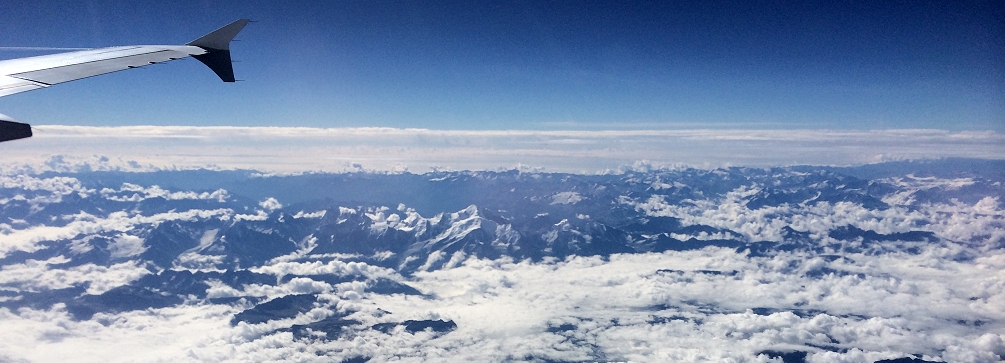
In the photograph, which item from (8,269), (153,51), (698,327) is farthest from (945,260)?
(8,269)

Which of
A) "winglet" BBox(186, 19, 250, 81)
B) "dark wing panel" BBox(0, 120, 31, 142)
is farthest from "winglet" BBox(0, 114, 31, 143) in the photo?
"winglet" BBox(186, 19, 250, 81)

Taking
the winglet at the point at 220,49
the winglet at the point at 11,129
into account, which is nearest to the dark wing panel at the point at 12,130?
the winglet at the point at 11,129

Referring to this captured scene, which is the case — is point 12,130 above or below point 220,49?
below

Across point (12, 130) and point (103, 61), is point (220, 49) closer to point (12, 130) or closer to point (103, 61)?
point (103, 61)

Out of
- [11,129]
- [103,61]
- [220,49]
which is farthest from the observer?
[220,49]

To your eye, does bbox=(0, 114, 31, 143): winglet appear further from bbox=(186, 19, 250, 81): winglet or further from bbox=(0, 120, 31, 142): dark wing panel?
bbox=(186, 19, 250, 81): winglet

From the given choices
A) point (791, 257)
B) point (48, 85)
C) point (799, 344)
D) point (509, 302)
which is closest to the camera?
point (48, 85)

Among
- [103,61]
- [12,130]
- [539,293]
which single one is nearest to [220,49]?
[103,61]

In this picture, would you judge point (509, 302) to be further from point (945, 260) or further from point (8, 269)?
point (8, 269)
